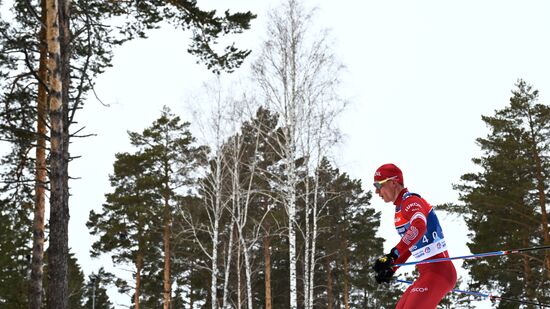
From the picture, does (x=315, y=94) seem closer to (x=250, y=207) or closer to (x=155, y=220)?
(x=250, y=207)

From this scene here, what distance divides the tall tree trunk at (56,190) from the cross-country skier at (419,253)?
550cm

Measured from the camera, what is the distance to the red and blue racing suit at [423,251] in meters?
4.04

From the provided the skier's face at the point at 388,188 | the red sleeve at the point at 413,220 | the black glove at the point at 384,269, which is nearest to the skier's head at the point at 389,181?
the skier's face at the point at 388,188

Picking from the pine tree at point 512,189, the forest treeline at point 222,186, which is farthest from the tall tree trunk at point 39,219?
the pine tree at point 512,189

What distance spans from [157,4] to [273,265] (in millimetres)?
26579

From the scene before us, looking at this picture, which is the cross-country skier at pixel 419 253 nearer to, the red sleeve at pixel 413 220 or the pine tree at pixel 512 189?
the red sleeve at pixel 413 220

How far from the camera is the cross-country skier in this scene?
160 inches

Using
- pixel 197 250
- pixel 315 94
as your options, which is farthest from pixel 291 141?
pixel 197 250

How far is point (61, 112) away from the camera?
851 centimetres

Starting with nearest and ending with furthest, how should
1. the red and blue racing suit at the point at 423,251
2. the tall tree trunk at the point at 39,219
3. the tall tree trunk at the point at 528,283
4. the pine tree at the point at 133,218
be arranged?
the red and blue racing suit at the point at 423,251
the tall tree trunk at the point at 39,219
the tall tree trunk at the point at 528,283
the pine tree at the point at 133,218

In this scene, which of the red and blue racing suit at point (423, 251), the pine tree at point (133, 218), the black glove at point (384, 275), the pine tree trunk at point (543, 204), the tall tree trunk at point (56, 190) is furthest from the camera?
the pine tree at point (133, 218)

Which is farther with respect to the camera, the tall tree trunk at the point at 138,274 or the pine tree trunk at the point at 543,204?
the tall tree trunk at the point at 138,274

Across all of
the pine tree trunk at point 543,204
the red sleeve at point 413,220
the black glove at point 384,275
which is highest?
the pine tree trunk at point 543,204

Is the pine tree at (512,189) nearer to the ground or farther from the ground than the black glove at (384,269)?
farther from the ground
